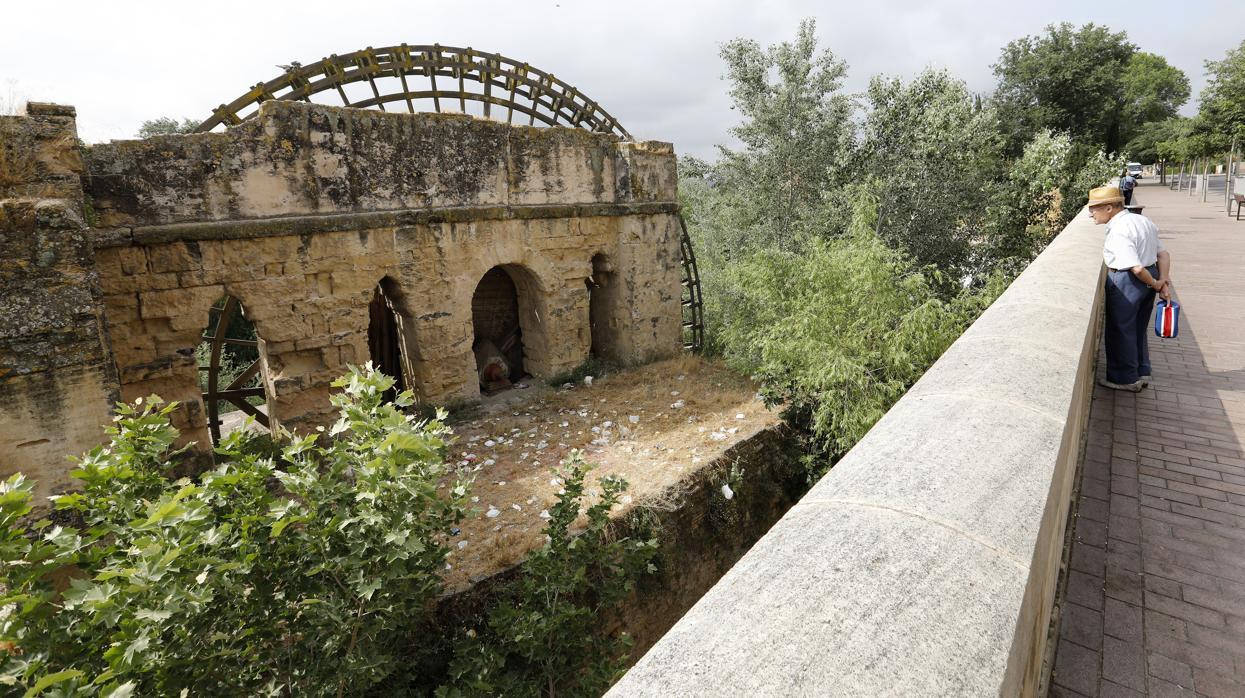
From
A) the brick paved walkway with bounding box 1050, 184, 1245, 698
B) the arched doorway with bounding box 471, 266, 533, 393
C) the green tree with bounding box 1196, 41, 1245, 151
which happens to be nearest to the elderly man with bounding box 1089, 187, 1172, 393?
the brick paved walkway with bounding box 1050, 184, 1245, 698

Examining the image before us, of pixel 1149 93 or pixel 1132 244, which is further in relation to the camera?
pixel 1149 93

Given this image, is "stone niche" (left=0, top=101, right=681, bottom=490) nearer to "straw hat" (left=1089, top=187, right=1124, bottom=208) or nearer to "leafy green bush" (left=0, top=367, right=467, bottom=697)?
"leafy green bush" (left=0, top=367, right=467, bottom=697)

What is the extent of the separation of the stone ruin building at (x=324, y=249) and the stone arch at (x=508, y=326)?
38 millimetres

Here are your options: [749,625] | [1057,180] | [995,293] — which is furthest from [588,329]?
[1057,180]

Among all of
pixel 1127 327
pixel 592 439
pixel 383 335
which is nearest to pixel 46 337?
pixel 592 439

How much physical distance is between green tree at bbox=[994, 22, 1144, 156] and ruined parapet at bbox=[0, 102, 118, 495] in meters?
31.3

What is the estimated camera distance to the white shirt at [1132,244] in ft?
14.8

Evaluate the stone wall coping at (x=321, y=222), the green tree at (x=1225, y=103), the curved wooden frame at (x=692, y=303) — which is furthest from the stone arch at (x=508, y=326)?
the green tree at (x=1225, y=103)

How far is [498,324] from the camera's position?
38.9 feet

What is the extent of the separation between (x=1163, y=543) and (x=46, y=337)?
680cm

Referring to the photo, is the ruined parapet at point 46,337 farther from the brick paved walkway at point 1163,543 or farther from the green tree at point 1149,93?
the green tree at point 1149,93

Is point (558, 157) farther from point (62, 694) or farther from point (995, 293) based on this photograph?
point (62, 694)

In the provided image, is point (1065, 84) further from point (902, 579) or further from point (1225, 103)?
point (902, 579)

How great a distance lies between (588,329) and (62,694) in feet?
29.4
